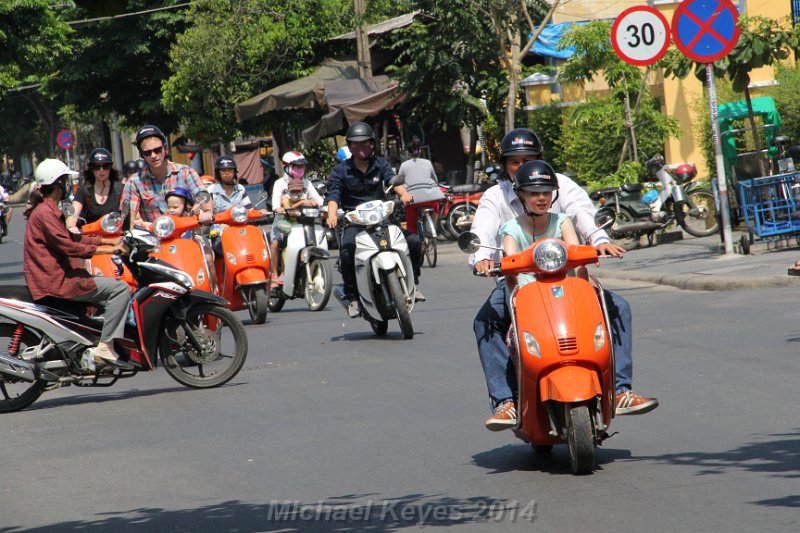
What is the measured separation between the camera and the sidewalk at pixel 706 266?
13.6 metres

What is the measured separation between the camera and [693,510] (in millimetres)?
5410

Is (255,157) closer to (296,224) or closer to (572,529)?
(296,224)

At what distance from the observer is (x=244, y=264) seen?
13750 millimetres

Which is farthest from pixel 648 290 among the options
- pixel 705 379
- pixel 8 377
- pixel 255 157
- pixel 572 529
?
pixel 255 157

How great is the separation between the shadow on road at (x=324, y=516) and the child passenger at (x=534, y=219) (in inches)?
49.7

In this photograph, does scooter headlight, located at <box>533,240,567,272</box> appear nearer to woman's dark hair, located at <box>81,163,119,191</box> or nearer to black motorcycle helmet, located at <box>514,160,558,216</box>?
Answer: black motorcycle helmet, located at <box>514,160,558,216</box>

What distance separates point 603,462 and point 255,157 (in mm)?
47187

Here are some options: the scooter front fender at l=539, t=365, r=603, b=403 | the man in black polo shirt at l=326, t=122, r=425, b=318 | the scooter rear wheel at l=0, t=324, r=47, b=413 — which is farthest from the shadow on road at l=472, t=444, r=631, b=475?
the man in black polo shirt at l=326, t=122, r=425, b=318

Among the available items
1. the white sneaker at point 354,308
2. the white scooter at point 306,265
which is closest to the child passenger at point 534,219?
the white sneaker at point 354,308

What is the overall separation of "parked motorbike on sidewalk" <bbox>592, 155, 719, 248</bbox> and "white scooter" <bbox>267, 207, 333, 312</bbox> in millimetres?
5199

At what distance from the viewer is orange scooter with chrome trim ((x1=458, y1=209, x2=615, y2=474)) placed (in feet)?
19.7

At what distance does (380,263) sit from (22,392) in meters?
3.35

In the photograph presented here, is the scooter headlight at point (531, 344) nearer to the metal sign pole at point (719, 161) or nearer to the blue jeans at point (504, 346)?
the blue jeans at point (504, 346)

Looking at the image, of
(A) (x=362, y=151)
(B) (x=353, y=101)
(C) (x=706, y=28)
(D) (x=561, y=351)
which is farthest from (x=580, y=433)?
(B) (x=353, y=101)
